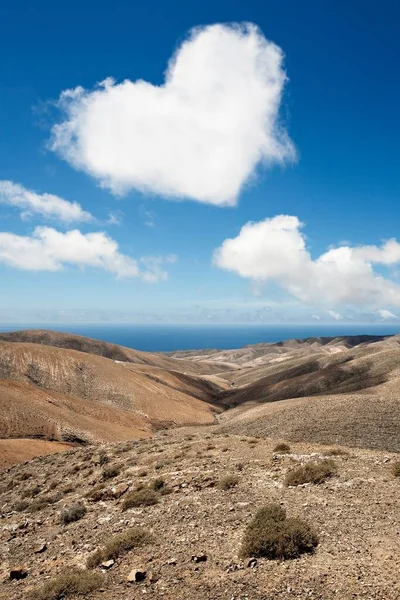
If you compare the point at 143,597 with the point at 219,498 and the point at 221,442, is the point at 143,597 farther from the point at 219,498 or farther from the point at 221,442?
the point at 221,442

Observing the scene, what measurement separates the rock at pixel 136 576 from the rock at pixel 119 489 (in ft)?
26.5

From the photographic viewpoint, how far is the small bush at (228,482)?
16058 millimetres

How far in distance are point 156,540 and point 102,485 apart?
8736mm

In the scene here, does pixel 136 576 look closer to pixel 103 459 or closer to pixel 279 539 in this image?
pixel 279 539

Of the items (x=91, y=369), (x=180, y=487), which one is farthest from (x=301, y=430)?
(x=91, y=369)

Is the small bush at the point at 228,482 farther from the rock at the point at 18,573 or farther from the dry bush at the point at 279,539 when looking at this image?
the rock at the point at 18,573

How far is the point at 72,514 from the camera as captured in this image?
51.8 ft

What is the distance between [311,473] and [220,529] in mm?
5373

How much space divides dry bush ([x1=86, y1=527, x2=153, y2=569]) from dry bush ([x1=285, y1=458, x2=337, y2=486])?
6.37m

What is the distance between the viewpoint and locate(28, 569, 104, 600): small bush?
31.9 ft

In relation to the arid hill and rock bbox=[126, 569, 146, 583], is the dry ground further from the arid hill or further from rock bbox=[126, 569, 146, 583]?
the arid hill

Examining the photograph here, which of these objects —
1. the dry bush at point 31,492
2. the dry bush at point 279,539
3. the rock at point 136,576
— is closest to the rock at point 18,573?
the rock at point 136,576

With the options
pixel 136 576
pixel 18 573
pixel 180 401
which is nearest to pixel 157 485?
pixel 18 573

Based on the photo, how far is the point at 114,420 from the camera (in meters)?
54.3
